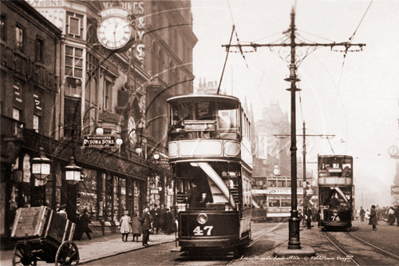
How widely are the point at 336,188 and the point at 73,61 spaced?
54.6 ft

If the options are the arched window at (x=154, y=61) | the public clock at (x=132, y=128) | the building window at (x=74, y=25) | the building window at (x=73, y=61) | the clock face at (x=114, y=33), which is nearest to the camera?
the building window at (x=73, y=61)

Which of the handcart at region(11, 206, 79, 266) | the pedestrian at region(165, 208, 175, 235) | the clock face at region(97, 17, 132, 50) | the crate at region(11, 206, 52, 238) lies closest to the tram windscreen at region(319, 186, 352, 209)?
the pedestrian at region(165, 208, 175, 235)

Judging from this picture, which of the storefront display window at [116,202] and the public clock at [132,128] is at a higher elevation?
the public clock at [132,128]

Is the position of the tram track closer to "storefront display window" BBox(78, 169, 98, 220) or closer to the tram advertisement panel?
the tram advertisement panel

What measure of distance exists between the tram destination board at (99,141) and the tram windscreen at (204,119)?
30.5ft

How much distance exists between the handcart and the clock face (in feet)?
61.3

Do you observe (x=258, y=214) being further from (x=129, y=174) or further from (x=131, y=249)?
(x=131, y=249)

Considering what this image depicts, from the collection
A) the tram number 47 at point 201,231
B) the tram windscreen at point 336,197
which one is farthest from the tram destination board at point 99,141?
the tram windscreen at point 336,197

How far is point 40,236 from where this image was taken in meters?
12.5

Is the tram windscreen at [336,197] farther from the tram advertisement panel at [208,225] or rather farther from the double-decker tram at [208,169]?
the tram advertisement panel at [208,225]

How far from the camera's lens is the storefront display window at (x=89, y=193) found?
30091 mm

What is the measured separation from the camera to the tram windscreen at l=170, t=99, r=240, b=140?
17.5 m

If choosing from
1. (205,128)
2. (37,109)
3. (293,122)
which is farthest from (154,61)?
(205,128)

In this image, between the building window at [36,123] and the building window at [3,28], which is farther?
the building window at [36,123]
